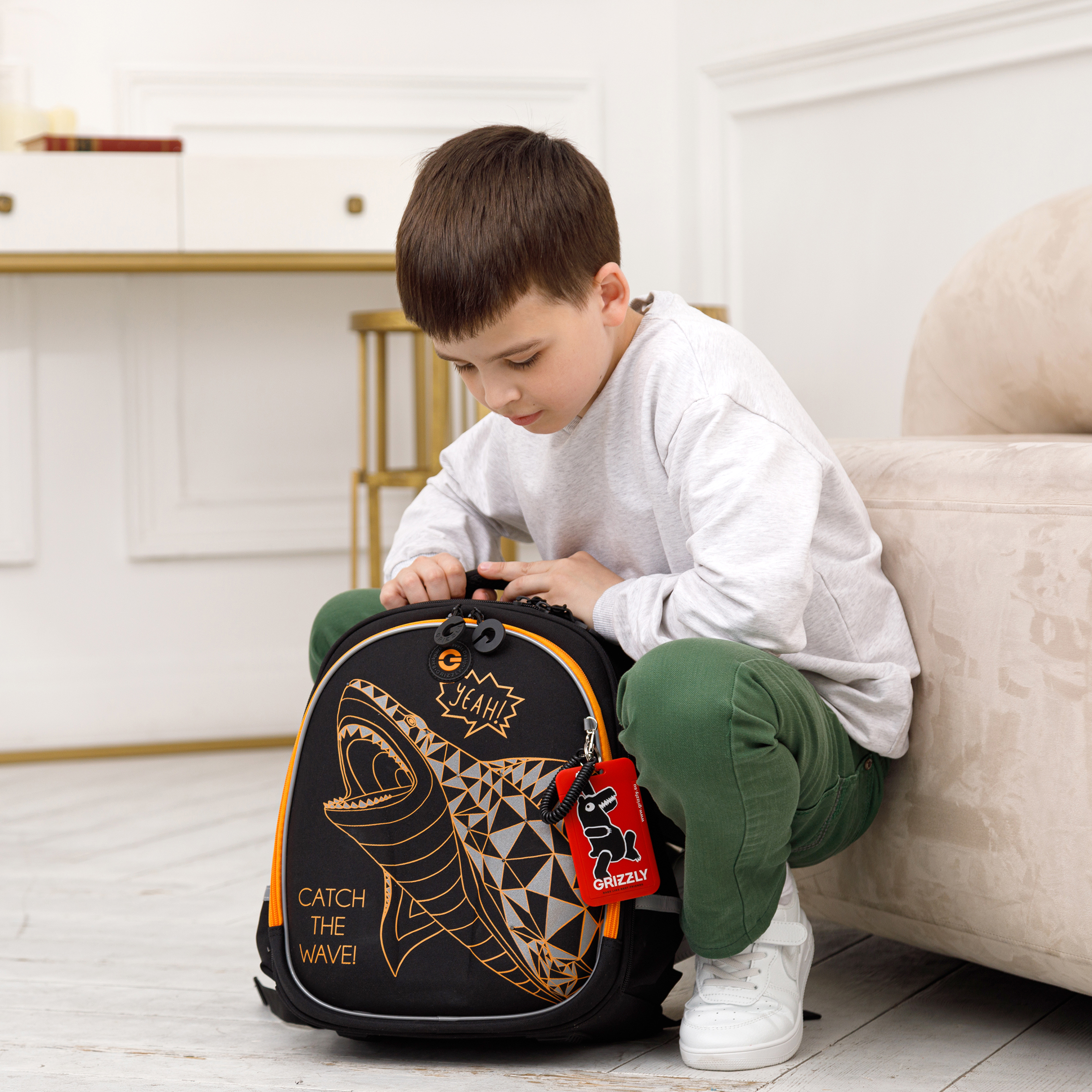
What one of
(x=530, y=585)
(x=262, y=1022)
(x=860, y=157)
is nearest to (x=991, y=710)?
(x=530, y=585)

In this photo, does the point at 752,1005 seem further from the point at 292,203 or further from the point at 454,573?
the point at 292,203

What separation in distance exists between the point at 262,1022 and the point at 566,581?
39 cm

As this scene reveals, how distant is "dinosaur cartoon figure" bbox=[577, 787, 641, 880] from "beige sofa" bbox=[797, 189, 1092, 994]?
0.22 m

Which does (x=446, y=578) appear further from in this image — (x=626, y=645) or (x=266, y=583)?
(x=266, y=583)

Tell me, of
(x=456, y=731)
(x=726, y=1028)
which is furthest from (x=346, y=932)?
(x=726, y=1028)

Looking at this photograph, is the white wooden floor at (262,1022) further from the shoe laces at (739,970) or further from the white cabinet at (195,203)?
the white cabinet at (195,203)

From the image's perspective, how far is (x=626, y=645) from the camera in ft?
2.81

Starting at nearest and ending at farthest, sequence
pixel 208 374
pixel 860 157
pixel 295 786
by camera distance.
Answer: pixel 295 786, pixel 860 157, pixel 208 374

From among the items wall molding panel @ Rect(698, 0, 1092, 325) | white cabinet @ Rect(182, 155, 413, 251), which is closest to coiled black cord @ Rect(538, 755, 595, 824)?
white cabinet @ Rect(182, 155, 413, 251)

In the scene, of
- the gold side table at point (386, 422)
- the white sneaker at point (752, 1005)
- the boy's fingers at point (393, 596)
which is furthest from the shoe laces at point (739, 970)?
the gold side table at point (386, 422)

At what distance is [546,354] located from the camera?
845mm

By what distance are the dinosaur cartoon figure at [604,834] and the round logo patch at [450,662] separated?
12 cm

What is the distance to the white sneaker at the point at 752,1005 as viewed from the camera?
81cm

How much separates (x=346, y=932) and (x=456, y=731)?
145mm
